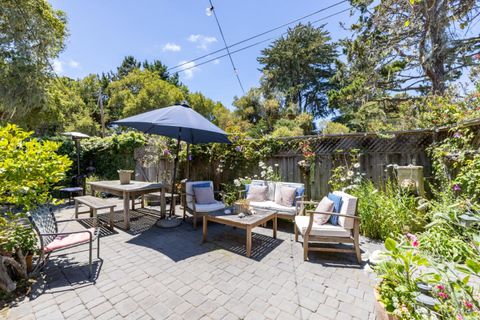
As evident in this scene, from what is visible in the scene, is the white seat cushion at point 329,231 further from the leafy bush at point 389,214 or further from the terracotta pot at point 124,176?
the terracotta pot at point 124,176

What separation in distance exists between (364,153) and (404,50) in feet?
16.8

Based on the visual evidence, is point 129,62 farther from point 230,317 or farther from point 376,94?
point 230,317

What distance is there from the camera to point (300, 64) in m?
19.4

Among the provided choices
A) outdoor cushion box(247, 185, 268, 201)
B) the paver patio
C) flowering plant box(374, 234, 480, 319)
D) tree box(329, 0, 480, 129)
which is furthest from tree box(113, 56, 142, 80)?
flowering plant box(374, 234, 480, 319)

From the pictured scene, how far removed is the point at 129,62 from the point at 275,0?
2015 centimetres

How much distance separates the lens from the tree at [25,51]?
6.98m

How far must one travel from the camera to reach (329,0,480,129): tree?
5.89 m

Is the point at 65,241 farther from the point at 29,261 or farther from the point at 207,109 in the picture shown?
the point at 207,109

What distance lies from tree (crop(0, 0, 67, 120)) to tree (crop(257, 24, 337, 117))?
50.2 feet

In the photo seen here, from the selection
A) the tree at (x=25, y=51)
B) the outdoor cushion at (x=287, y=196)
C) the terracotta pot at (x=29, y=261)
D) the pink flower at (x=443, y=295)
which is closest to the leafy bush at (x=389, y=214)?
the outdoor cushion at (x=287, y=196)

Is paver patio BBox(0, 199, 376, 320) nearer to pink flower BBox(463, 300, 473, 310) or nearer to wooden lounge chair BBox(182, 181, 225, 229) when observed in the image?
wooden lounge chair BBox(182, 181, 225, 229)

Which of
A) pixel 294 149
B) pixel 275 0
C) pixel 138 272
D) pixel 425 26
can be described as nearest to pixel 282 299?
pixel 138 272

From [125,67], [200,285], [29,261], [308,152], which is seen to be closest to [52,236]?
[29,261]

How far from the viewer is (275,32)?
24.6 ft
